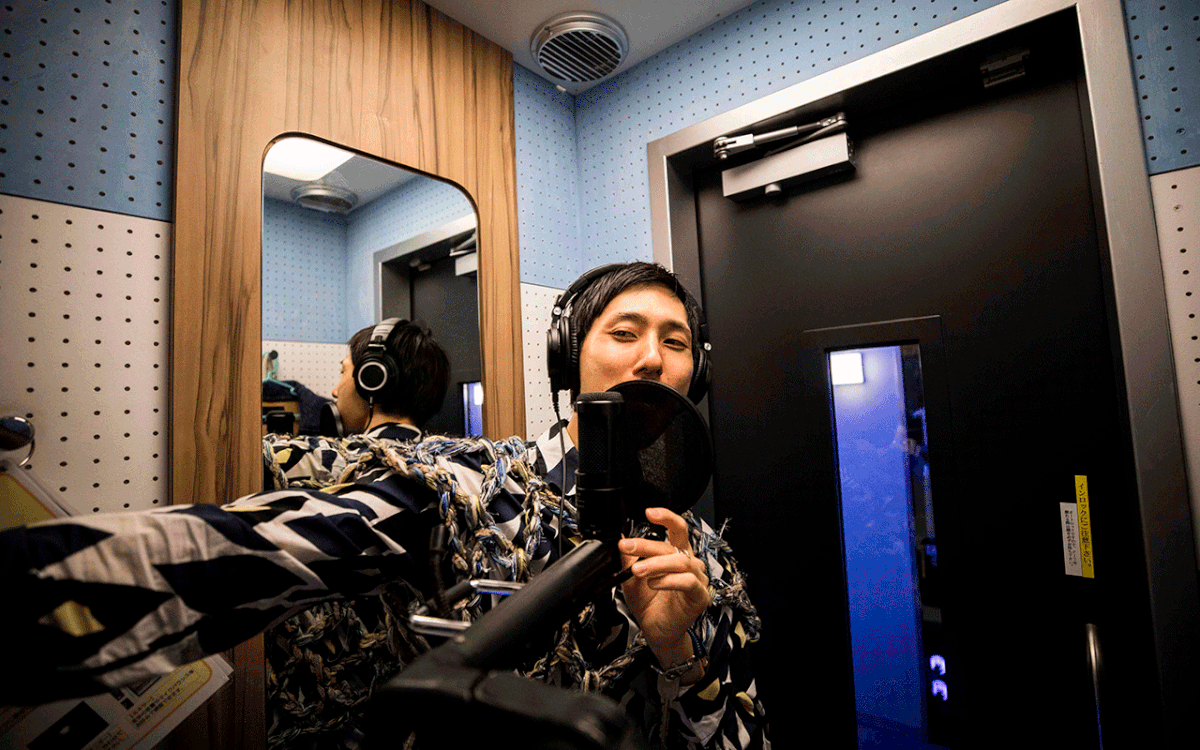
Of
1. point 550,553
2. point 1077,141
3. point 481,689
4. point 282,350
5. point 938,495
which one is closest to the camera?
point 481,689

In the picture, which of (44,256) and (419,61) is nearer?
(44,256)

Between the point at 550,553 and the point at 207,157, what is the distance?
113 centimetres

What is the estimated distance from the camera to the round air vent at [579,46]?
1689 millimetres

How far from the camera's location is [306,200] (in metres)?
1.33

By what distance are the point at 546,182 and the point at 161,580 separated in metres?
1.77

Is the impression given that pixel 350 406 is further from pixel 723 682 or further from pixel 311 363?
pixel 723 682

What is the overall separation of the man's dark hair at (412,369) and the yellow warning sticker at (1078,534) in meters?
1.74

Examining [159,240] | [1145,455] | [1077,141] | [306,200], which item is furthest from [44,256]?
[1077,141]

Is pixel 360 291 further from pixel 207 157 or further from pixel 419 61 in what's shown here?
pixel 419 61

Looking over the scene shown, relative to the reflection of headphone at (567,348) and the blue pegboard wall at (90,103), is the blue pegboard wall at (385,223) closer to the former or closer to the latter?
the blue pegboard wall at (90,103)

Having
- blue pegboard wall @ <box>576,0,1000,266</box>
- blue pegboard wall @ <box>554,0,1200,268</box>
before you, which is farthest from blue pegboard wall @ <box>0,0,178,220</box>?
blue pegboard wall @ <box>576,0,1000,266</box>

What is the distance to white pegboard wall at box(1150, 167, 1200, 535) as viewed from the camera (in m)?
1.10

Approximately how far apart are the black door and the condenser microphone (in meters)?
1.33

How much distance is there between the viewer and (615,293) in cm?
111
